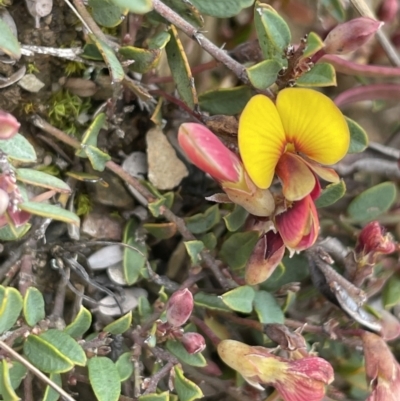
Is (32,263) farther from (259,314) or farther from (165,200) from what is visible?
(259,314)

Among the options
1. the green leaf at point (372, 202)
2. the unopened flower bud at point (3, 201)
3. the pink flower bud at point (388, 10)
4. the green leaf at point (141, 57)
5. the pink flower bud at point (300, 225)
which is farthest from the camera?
the pink flower bud at point (388, 10)

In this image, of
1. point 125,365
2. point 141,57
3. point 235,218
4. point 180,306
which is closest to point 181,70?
point 141,57

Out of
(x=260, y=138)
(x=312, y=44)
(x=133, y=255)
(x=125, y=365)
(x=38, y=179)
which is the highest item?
(x=312, y=44)

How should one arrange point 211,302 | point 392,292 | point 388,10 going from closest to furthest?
1. point 211,302
2. point 392,292
3. point 388,10

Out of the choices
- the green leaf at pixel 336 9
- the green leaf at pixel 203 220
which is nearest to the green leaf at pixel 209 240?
the green leaf at pixel 203 220

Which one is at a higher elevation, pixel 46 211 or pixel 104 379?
pixel 46 211

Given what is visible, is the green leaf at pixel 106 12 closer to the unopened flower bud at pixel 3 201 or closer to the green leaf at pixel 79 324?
the unopened flower bud at pixel 3 201

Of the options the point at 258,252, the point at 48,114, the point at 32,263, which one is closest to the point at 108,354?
the point at 32,263

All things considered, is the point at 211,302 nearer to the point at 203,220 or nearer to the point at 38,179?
the point at 203,220
